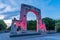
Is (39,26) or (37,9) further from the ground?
(37,9)

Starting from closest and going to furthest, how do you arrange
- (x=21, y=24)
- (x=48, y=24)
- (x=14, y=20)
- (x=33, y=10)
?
1. (x=14, y=20)
2. (x=21, y=24)
3. (x=33, y=10)
4. (x=48, y=24)

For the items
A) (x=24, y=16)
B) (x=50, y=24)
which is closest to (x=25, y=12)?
(x=24, y=16)

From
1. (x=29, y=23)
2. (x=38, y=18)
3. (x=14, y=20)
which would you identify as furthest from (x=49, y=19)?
(x=14, y=20)

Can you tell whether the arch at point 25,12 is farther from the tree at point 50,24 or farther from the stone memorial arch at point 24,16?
the tree at point 50,24

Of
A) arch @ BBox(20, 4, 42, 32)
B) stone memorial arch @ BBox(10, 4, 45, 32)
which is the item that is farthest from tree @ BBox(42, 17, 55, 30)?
arch @ BBox(20, 4, 42, 32)

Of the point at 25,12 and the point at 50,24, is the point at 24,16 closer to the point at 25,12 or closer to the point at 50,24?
the point at 25,12

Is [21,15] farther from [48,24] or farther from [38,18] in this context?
[48,24]

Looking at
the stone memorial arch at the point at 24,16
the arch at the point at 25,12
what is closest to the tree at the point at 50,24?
the stone memorial arch at the point at 24,16

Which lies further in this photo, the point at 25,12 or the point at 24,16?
the point at 25,12

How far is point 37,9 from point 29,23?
74.0 feet

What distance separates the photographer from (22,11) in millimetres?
25297

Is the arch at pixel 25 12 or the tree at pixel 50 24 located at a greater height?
the arch at pixel 25 12

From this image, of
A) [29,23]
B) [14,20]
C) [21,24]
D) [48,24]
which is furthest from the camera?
[29,23]

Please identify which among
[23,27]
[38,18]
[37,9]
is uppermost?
[37,9]
